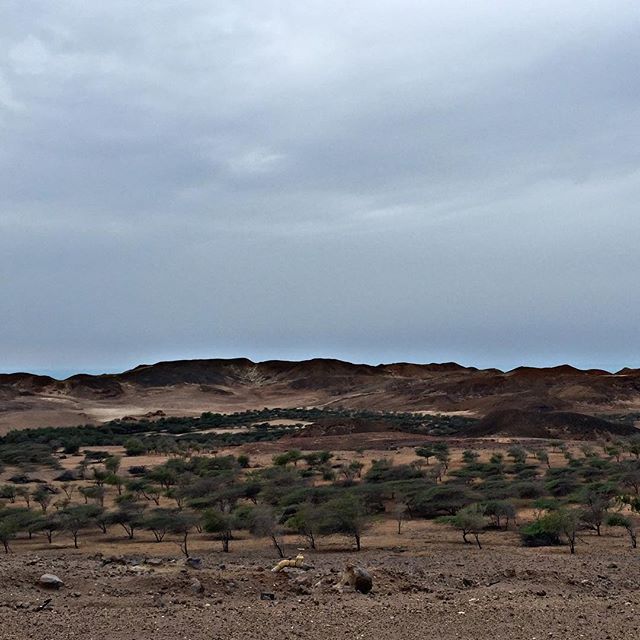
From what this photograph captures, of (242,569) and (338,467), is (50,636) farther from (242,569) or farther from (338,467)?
(338,467)

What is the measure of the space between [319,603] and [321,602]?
6 centimetres

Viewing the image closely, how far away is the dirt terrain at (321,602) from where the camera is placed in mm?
11008

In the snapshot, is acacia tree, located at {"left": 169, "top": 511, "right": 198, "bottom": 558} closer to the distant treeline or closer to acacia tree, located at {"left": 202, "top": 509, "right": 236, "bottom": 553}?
acacia tree, located at {"left": 202, "top": 509, "right": 236, "bottom": 553}

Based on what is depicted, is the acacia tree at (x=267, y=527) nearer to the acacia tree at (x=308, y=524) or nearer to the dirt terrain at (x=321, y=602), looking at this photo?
the acacia tree at (x=308, y=524)

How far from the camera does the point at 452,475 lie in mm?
34188

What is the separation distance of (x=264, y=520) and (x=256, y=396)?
11801cm

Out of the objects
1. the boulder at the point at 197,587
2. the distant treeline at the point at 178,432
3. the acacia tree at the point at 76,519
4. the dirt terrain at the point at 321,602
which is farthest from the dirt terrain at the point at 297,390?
the boulder at the point at 197,587

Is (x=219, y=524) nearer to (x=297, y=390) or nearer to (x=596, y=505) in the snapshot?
(x=596, y=505)

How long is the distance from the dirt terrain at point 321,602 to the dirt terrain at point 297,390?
69644mm

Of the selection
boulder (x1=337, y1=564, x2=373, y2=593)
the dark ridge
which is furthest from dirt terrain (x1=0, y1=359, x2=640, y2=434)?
boulder (x1=337, y1=564, x2=373, y2=593)

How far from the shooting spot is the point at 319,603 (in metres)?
12.1

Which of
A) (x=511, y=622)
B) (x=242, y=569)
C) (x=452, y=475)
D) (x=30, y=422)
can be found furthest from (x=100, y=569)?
(x=30, y=422)

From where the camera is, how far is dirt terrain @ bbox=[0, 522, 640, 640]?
11008 mm

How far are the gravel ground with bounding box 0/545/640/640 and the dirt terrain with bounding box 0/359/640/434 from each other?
69706 mm
